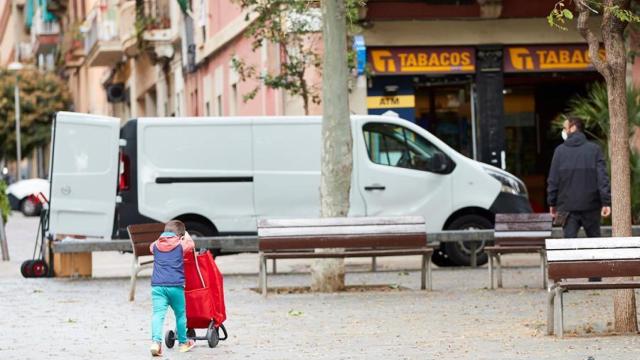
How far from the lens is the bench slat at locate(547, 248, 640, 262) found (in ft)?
40.2

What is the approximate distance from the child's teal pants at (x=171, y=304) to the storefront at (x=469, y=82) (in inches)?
566

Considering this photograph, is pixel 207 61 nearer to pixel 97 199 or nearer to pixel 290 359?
pixel 97 199

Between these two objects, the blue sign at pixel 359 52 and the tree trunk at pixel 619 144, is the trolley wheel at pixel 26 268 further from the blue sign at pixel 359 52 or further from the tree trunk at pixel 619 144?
the tree trunk at pixel 619 144

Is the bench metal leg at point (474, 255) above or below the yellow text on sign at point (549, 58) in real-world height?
below

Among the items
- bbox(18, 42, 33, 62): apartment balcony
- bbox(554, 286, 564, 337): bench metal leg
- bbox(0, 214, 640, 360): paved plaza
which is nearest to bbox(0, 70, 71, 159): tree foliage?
bbox(18, 42, 33, 62): apartment balcony

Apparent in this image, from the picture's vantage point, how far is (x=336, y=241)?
17.3 metres

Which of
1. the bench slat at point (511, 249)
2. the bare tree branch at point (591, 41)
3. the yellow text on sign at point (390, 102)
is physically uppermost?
the yellow text on sign at point (390, 102)

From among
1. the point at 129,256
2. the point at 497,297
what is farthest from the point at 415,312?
the point at 129,256

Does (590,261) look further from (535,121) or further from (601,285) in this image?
(535,121)

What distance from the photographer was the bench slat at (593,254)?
40.2 ft

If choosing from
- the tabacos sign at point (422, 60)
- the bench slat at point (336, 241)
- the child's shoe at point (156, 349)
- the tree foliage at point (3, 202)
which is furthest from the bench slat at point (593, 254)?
the tree foliage at point (3, 202)

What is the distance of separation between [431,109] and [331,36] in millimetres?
10332

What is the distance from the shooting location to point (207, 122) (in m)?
21.2

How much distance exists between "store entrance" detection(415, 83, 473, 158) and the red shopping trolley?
15268 millimetres
